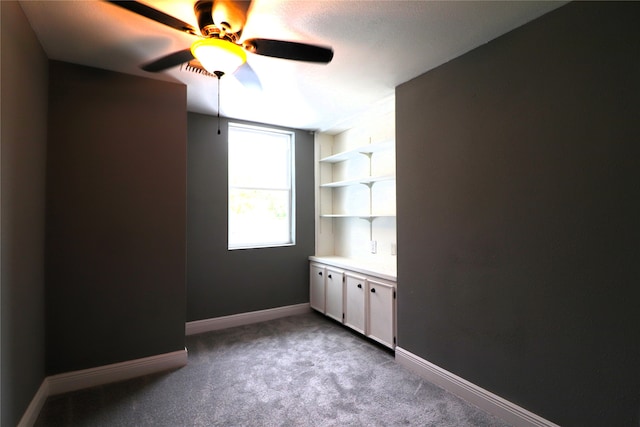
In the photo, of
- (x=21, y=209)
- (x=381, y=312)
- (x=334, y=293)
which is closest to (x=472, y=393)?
(x=381, y=312)

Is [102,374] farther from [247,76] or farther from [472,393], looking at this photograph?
[472,393]

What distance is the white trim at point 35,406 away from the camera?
178 centimetres

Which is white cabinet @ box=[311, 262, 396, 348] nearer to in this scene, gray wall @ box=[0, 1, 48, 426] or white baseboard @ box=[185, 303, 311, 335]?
white baseboard @ box=[185, 303, 311, 335]

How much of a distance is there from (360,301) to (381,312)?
298mm

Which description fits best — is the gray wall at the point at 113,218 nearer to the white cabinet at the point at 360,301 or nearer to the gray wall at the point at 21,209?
the gray wall at the point at 21,209

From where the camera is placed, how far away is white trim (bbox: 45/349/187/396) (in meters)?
2.24

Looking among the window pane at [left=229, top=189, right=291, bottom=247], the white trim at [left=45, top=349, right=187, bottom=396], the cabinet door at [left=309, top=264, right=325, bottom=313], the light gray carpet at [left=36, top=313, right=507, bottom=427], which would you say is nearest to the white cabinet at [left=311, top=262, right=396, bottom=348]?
the cabinet door at [left=309, top=264, right=325, bottom=313]

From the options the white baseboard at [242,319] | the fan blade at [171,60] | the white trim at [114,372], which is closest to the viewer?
the fan blade at [171,60]

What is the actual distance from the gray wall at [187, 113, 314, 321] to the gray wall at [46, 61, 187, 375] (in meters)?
0.71

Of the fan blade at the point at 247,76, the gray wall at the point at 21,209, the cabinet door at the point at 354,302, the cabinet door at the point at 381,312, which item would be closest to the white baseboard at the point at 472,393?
the cabinet door at the point at 381,312

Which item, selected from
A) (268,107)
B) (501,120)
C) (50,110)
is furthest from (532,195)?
(50,110)

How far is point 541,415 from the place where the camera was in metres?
1.75

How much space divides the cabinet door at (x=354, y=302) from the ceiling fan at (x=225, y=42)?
2.15m

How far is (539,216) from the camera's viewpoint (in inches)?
69.7
